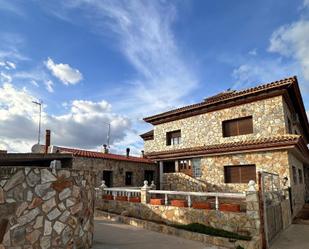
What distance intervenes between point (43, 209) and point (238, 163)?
38.9ft

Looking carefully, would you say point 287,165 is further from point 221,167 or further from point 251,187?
point 251,187

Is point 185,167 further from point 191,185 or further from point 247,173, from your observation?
point 247,173

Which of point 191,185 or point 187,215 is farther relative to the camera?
point 191,185

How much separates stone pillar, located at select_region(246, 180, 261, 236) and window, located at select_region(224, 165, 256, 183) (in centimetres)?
586

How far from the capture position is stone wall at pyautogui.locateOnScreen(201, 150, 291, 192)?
1361cm

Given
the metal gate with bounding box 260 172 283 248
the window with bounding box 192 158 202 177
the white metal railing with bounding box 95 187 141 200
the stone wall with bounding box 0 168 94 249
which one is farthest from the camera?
the window with bounding box 192 158 202 177

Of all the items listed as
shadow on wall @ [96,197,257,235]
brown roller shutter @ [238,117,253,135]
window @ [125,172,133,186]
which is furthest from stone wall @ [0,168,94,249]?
window @ [125,172,133,186]

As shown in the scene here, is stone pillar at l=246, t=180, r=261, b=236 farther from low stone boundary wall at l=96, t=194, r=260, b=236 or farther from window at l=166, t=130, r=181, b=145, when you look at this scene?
window at l=166, t=130, r=181, b=145

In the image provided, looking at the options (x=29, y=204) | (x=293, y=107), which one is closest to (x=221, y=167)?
(x=293, y=107)

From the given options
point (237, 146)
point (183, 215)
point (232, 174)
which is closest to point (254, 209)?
point (183, 215)

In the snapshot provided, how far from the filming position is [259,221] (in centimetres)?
897

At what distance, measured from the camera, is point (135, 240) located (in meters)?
8.62

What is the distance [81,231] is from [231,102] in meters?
12.4

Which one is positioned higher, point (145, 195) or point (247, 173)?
point (247, 173)
